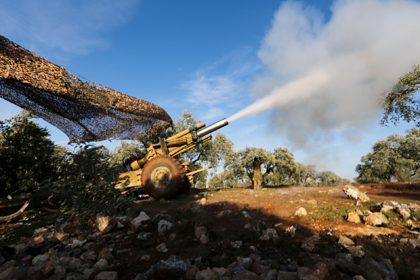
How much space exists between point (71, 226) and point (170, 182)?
5.07 m

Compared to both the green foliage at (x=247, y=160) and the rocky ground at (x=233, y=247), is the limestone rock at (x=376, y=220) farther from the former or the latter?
the green foliage at (x=247, y=160)

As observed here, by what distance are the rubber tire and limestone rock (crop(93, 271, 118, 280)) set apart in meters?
7.15

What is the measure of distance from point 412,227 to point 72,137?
13.2m

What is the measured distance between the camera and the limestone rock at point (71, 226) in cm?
624

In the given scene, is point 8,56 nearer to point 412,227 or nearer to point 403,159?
point 412,227

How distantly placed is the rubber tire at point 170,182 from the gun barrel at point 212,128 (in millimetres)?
2483

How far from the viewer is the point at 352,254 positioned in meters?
3.63

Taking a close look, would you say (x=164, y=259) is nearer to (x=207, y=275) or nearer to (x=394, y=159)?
(x=207, y=275)

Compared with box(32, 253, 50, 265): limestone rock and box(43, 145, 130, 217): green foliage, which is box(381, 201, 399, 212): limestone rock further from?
box(32, 253, 50, 265): limestone rock

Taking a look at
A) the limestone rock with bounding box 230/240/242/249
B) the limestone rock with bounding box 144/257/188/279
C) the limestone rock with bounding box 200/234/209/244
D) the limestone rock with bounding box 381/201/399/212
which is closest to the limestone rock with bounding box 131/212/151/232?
the limestone rock with bounding box 200/234/209/244

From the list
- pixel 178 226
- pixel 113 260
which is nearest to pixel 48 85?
pixel 113 260

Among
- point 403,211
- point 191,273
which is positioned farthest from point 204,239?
point 403,211

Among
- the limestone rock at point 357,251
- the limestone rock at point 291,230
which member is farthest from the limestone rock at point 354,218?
the limestone rock at point 357,251

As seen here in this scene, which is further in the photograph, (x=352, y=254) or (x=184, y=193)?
(x=184, y=193)
